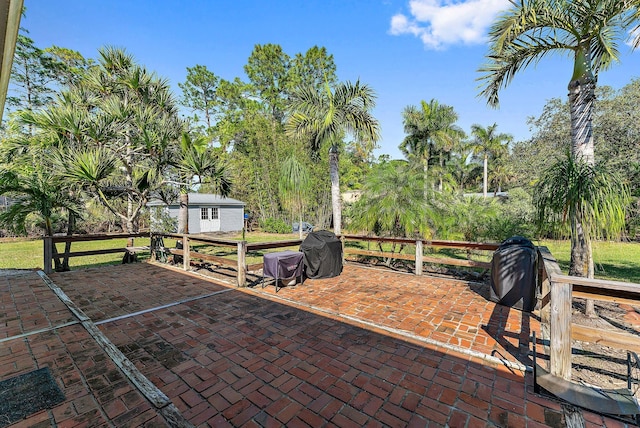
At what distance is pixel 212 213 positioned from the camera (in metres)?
20.1

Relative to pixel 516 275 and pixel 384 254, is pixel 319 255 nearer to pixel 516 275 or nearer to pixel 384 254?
pixel 384 254

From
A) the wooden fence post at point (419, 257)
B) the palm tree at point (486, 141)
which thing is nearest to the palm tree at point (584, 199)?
the wooden fence post at point (419, 257)

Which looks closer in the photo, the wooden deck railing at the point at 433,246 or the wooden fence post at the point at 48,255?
the wooden deck railing at the point at 433,246

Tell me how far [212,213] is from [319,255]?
16280 millimetres

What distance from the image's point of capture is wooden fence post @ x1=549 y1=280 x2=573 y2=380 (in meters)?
2.22

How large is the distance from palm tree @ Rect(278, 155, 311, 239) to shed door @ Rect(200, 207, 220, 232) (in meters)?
6.89

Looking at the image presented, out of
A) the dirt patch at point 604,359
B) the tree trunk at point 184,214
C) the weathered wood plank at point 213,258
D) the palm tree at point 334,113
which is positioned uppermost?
the palm tree at point 334,113

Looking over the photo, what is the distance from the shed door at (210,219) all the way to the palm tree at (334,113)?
44.4 ft

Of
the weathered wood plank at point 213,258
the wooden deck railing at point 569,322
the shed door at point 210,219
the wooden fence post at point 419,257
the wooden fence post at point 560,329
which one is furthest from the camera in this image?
the shed door at point 210,219

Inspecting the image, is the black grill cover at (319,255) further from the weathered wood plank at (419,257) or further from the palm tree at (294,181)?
the palm tree at (294,181)

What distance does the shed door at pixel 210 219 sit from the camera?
19484 mm

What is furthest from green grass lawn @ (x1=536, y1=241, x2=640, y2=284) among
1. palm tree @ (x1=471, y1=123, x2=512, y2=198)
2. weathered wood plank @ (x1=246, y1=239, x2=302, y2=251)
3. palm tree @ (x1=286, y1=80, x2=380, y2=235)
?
palm tree @ (x1=471, y1=123, x2=512, y2=198)

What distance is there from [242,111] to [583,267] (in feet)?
86.2

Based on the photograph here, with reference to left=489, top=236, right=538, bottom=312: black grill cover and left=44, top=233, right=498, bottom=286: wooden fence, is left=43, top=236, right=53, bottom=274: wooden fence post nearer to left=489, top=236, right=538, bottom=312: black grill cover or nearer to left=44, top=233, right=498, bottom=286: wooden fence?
left=44, top=233, right=498, bottom=286: wooden fence
